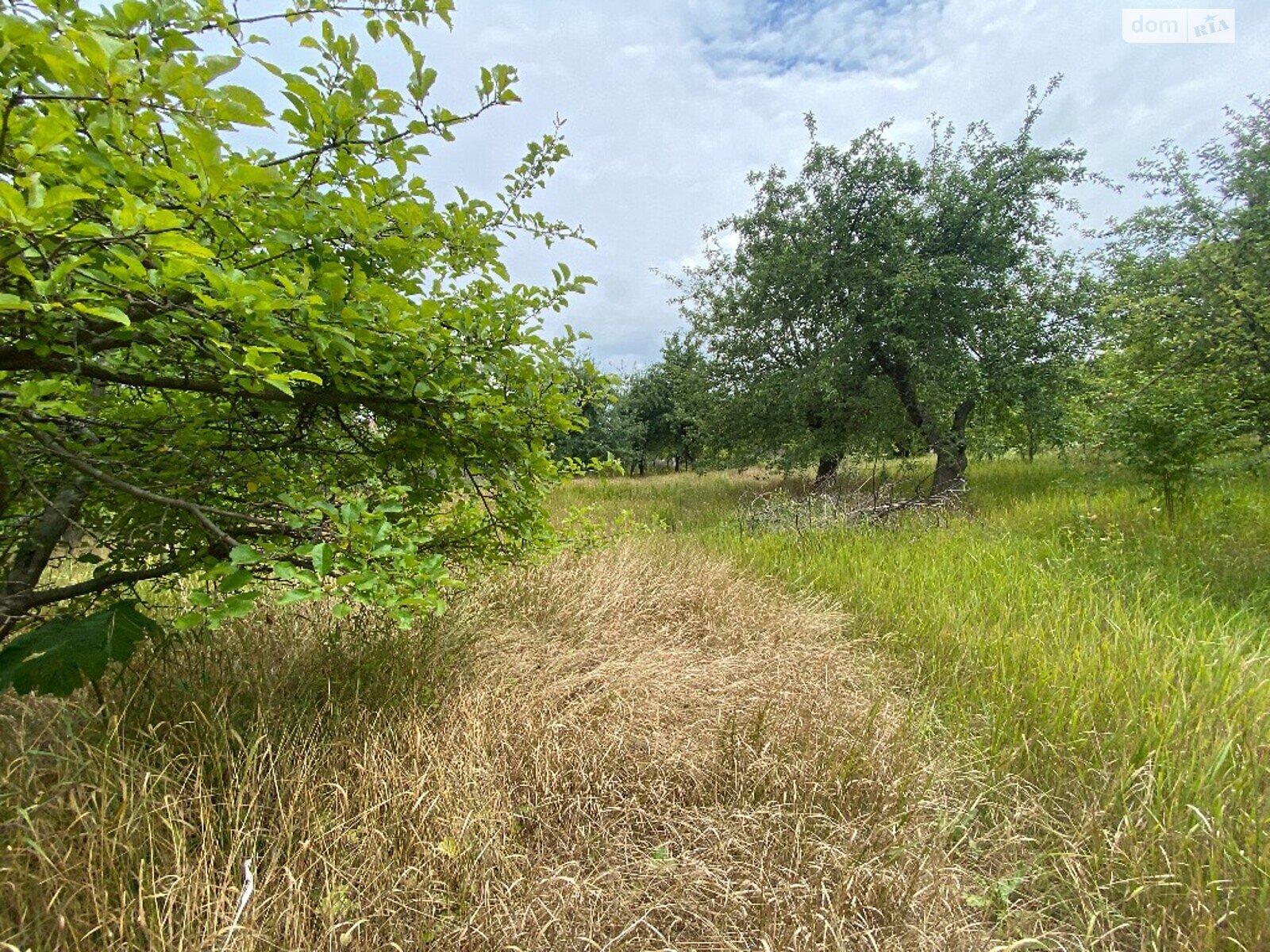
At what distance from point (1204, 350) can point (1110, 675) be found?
195 inches

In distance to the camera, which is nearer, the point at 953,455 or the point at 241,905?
the point at 241,905

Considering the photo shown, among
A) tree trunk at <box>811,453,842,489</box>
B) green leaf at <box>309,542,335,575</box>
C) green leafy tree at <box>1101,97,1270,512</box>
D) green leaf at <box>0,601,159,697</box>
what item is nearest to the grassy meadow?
green leaf at <box>0,601,159,697</box>

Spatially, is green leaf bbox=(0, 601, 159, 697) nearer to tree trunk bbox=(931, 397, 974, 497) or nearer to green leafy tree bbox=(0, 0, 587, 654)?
green leafy tree bbox=(0, 0, 587, 654)

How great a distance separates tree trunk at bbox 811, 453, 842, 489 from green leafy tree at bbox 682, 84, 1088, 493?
1.90 ft

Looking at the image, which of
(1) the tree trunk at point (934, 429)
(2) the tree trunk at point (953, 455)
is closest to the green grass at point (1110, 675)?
(2) the tree trunk at point (953, 455)

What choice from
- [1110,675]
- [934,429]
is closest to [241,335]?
[1110,675]

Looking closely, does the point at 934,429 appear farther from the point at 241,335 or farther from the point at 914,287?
the point at 241,335

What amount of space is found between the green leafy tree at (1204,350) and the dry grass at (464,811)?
4.85m

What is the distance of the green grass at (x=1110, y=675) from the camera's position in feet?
4.87

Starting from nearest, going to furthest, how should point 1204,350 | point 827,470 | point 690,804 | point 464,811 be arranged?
point 464,811, point 690,804, point 1204,350, point 827,470

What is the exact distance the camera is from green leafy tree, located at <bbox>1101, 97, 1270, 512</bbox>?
4.54 m

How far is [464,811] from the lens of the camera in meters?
1.66

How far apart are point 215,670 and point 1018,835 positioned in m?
3.27

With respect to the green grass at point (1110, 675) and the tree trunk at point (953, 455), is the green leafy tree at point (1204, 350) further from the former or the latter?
the tree trunk at point (953, 455)
